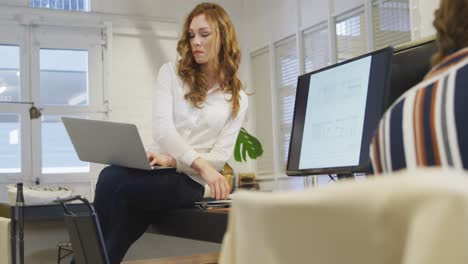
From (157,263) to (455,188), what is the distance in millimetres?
1426

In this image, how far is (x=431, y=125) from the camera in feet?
2.03

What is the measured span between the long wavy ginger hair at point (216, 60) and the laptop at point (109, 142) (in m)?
0.31

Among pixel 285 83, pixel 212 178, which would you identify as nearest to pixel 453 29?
pixel 212 178

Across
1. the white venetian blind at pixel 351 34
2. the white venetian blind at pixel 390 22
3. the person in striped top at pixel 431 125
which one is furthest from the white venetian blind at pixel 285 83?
the person in striped top at pixel 431 125

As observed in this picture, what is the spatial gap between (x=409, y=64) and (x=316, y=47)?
4.72 metres

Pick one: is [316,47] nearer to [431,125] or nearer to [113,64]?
[113,64]

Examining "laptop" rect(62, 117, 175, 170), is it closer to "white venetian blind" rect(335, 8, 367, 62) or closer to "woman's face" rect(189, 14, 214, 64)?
"woman's face" rect(189, 14, 214, 64)

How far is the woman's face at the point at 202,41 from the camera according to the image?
6.57 feet

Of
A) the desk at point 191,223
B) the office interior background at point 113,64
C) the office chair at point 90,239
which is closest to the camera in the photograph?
the desk at point 191,223

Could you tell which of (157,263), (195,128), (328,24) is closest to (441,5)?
(157,263)

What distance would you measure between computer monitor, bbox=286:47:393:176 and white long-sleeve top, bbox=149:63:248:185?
15.5 inches

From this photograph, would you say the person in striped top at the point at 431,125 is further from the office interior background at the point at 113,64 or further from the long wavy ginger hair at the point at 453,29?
the office interior background at the point at 113,64

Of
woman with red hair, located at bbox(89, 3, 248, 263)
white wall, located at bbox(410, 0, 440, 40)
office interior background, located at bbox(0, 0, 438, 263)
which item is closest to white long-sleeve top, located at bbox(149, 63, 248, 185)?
woman with red hair, located at bbox(89, 3, 248, 263)

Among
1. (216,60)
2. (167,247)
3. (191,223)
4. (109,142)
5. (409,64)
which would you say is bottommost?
(167,247)
